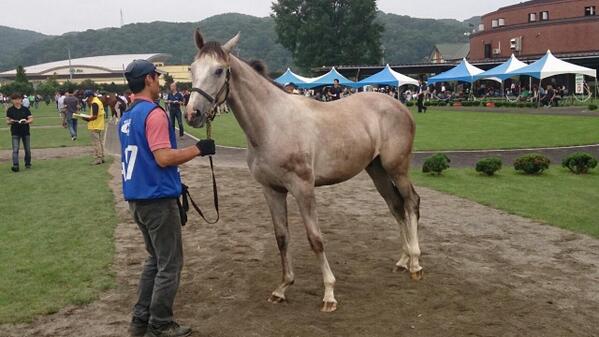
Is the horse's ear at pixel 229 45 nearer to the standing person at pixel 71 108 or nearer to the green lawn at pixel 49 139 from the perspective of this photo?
the green lawn at pixel 49 139

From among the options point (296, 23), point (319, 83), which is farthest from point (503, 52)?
point (319, 83)

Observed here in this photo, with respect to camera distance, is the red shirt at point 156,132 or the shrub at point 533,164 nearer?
the red shirt at point 156,132

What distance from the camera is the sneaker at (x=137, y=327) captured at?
481cm

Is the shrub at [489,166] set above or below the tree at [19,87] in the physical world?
below

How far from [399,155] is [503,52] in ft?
250

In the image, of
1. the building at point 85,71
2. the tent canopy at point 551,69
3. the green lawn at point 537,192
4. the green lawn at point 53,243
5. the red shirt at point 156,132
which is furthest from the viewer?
the building at point 85,71

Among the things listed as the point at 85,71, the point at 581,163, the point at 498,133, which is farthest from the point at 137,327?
the point at 85,71

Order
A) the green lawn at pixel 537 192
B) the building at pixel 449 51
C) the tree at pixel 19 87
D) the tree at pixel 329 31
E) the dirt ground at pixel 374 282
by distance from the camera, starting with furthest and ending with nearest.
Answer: the building at pixel 449 51 < the tree at pixel 329 31 < the tree at pixel 19 87 < the green lawn at pixel 537 192 < the dirt ground at pixel 374 282

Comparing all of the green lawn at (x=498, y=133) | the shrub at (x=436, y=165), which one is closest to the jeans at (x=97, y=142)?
the green lawn at (x=498, y=133)

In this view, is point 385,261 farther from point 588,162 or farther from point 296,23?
point 296,23

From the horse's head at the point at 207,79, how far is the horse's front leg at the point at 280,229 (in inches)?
46.6

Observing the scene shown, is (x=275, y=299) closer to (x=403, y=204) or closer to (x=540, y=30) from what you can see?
(x=403, y=204)

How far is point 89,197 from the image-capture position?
1113 centimetres

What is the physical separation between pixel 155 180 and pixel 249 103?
1.30m
